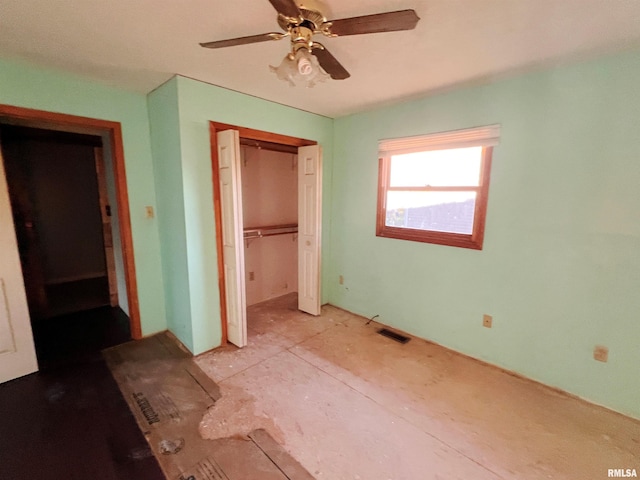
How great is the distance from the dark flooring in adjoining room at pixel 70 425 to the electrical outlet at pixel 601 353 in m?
2.86

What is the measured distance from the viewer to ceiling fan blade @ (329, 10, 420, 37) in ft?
3.46

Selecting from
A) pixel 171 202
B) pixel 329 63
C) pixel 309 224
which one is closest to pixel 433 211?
pixel 309 224

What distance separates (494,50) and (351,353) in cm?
254

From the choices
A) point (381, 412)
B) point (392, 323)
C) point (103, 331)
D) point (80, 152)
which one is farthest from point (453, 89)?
point (80, 152)

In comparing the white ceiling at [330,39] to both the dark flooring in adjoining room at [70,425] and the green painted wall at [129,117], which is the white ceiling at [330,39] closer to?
the green painted wall at [129,117]

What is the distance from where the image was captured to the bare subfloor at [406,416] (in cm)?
153

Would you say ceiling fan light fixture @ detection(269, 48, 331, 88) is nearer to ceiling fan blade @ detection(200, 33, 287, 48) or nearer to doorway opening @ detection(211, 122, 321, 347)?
ceiling fan blade @ detection(200, 33, 287, 48)

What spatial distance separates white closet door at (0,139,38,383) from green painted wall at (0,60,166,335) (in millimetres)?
566

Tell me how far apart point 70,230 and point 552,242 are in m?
6.46

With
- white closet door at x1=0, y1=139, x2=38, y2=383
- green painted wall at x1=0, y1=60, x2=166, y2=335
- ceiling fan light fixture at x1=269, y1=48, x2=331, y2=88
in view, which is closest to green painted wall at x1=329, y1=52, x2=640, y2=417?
ceiling fan light fixture at x1=269, y1=48, x2=331, y2=88

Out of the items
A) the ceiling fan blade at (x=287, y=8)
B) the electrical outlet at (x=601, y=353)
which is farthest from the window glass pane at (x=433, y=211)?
the ceiling fan blade at (x=287, y=8)

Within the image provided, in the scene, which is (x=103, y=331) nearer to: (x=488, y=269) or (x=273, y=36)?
(x=273, y=36)

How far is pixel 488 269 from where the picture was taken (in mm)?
2367

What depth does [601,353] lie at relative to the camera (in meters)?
1.92
